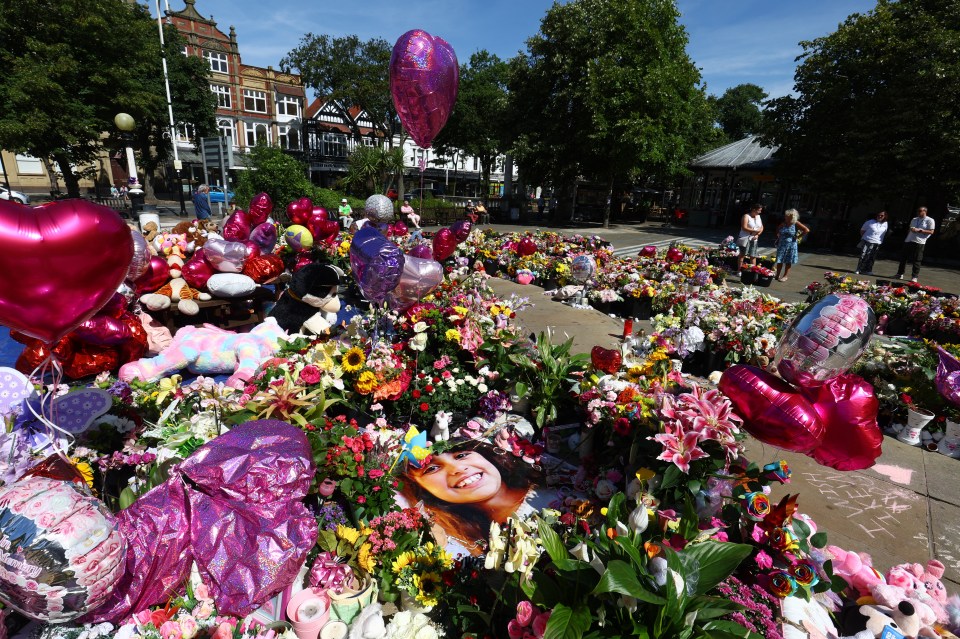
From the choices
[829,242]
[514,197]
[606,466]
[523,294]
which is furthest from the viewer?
[514,197]

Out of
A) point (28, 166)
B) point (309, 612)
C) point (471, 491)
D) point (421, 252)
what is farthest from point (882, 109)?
point (28, 166)

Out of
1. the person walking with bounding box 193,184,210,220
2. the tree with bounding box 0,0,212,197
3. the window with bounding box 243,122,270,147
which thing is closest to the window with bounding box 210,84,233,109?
the window with bounding box 243,122,270,147

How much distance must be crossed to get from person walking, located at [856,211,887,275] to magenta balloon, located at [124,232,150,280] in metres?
14.0

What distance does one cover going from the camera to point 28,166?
3042 cm

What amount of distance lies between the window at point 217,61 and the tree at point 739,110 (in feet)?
152

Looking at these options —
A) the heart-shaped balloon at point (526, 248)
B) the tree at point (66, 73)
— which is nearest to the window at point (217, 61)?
the tree at point (66, 73)

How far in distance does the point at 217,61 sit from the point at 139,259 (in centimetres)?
4307

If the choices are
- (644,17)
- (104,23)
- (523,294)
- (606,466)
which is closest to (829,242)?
(644,17)

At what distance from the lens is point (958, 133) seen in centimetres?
1398

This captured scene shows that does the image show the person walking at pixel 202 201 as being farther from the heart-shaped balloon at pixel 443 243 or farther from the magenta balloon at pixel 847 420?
the magenta balloon at pixel 847 420

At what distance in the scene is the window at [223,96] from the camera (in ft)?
127

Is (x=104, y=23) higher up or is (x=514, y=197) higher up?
(x=104, y=23)

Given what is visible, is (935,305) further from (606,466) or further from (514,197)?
(514,197)

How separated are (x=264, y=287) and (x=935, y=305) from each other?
868 cm
